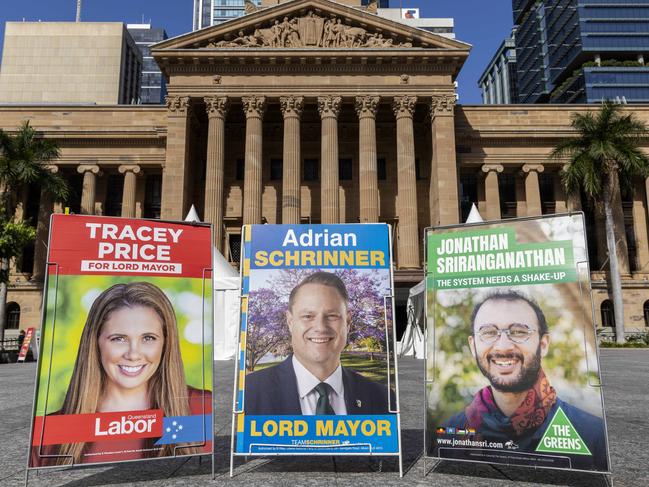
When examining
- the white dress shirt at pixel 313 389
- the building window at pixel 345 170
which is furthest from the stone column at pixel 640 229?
the white dress shirt at pixel 313 389

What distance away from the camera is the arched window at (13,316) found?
38438 millimetres

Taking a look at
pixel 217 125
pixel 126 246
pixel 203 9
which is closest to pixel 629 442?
pixel 126 246

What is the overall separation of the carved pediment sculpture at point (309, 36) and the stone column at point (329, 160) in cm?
399

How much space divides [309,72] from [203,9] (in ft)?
484

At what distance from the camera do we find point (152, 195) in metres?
42.0

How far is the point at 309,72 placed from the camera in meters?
35.9

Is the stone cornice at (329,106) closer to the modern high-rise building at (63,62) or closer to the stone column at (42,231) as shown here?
the stone column at (42,231)

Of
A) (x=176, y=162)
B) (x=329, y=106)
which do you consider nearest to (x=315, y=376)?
(x=176, y=162)

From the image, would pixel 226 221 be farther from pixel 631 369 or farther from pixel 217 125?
pixel 631 369

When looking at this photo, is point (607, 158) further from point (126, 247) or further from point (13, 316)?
point (13, 316)

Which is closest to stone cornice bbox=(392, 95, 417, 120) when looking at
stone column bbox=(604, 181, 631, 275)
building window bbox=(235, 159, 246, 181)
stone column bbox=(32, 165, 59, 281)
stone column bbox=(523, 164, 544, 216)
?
stone column bbox=(523, 164, 544, 216)

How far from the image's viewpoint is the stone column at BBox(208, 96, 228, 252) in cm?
3375

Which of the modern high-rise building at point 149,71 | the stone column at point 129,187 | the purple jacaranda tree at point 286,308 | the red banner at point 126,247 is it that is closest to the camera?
the red banner at point 126,247

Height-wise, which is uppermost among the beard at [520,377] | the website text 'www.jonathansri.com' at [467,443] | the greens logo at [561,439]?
the beard at [520,377]
